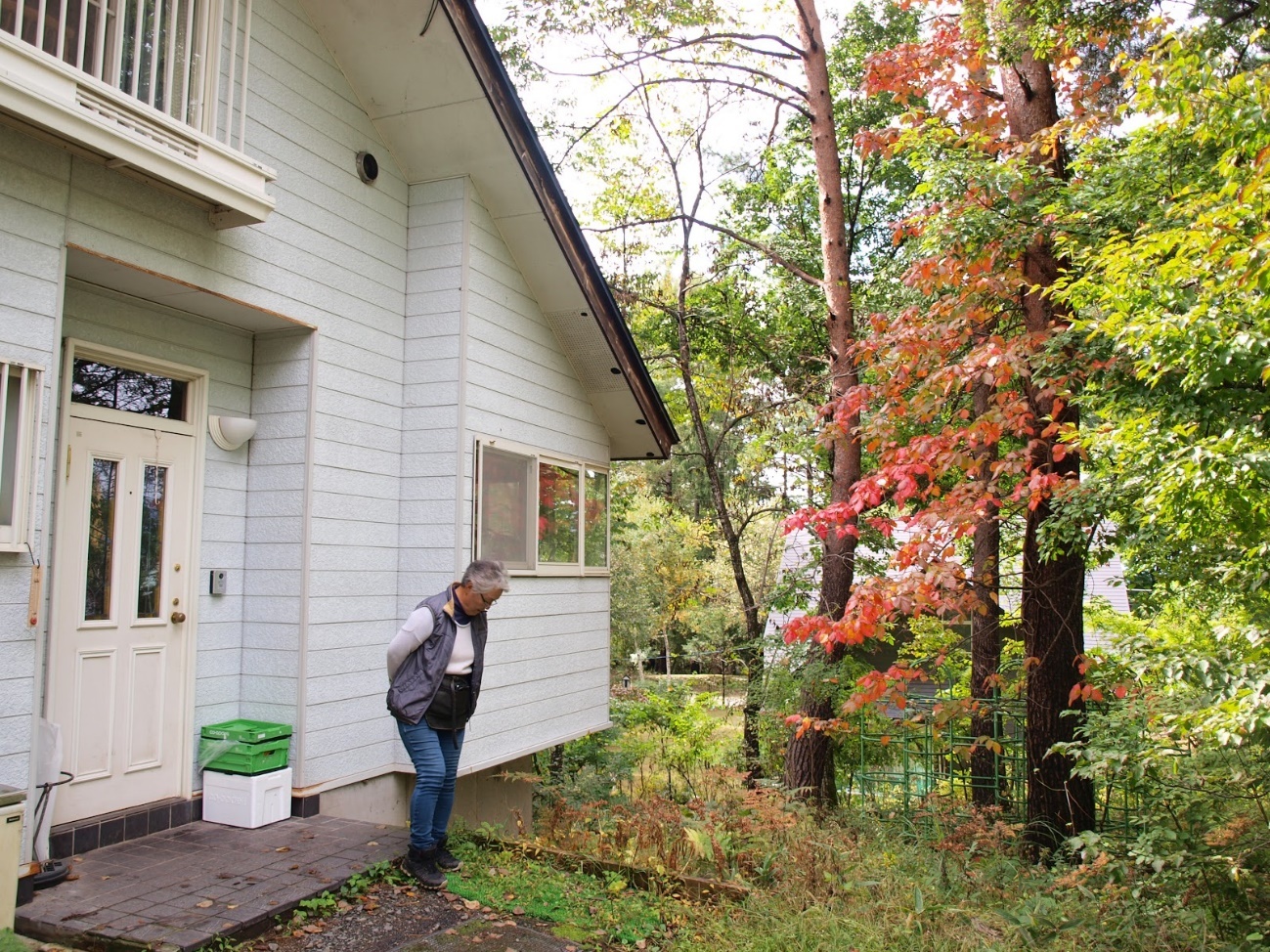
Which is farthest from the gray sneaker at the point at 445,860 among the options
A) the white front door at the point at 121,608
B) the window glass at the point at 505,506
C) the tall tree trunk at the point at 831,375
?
the tall tree trunk at the point at 831,375

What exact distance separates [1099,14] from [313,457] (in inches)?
272

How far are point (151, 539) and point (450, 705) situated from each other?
2201mm

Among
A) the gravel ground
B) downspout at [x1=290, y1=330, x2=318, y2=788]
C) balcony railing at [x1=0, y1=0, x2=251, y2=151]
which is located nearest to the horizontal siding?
balcony railing at [x1=0, y1=0, x2=251, y2=151]

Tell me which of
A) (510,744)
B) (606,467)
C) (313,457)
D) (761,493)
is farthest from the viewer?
(761,493)

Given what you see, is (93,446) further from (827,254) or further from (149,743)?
(827,254)

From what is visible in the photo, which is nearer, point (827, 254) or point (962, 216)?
point (962, 216)

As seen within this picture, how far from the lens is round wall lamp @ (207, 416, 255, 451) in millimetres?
6071

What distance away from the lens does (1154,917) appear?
181 inches

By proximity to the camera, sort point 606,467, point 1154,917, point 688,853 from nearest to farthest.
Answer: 1. point 1154,917
2. point 688,853
3. point 606,467

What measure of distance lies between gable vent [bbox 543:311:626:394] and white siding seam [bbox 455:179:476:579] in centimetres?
123

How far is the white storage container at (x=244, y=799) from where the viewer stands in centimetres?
554

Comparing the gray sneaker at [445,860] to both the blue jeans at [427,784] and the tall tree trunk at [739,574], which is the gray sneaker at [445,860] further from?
the tall tree trunk at [739,574]

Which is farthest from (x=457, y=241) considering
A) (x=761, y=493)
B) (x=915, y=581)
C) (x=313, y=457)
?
(x=761, y=493)

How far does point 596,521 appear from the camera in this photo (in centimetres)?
890
